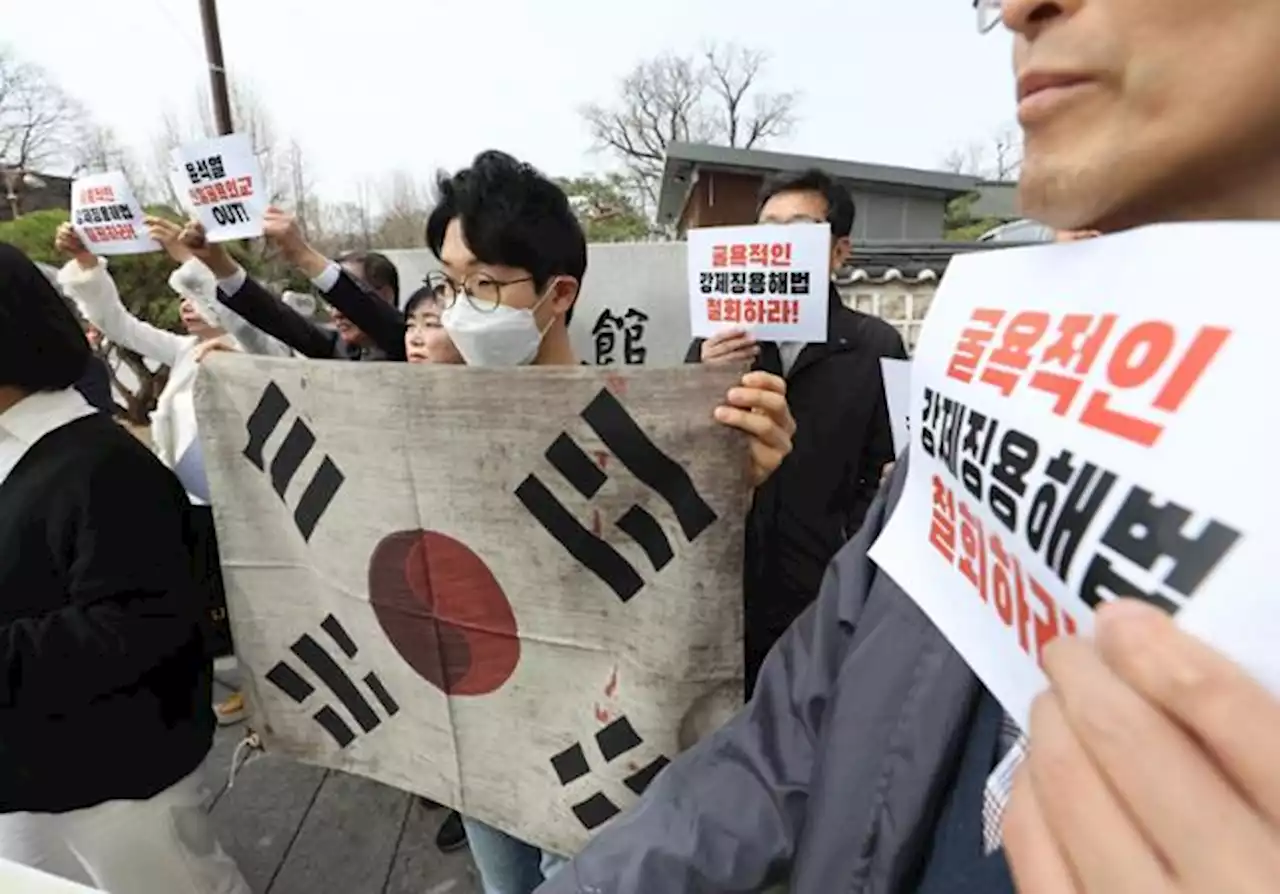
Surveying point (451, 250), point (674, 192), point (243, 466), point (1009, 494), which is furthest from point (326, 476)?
point (674, 192)

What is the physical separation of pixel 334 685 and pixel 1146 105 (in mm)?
1662

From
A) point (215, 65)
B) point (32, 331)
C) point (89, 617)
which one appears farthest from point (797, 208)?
point (215, 65)

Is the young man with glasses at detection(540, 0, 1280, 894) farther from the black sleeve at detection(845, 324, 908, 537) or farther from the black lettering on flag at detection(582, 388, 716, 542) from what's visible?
the black sleeve at detection(845, 324, 908, 537)

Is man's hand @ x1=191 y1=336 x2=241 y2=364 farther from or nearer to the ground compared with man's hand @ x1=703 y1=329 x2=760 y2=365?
farther from the ground

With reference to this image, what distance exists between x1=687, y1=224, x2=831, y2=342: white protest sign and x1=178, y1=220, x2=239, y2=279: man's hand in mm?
1405

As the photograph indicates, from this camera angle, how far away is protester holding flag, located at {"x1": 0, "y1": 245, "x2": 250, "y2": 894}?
4.79 feet

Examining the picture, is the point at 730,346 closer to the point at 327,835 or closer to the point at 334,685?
the point at 334,685

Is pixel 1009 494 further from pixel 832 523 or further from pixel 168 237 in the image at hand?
pixel 168 237

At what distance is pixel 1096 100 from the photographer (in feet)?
1.59

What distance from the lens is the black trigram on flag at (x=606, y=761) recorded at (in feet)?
4.31

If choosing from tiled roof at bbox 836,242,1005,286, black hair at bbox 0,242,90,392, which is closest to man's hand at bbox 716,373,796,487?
black hair at bbox 0,242,90,392

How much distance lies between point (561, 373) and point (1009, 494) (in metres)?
0.90

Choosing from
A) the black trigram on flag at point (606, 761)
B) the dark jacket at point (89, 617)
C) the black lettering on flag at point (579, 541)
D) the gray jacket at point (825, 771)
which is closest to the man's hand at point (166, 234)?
the dark jacket at point (89, 617)

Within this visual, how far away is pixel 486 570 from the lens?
55.8 inches
